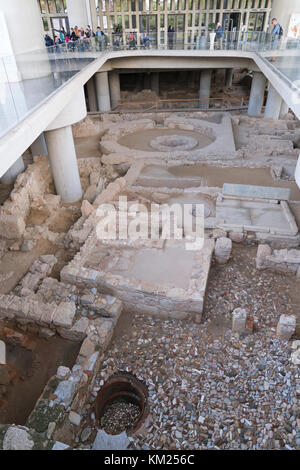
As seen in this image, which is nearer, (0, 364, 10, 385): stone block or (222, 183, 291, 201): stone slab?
(0, 364, 10, 385): stone block

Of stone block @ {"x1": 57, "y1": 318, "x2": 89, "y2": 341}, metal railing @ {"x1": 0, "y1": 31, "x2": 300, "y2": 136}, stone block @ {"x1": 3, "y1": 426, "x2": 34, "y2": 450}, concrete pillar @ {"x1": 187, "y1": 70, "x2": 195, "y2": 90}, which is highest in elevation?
metal railing @ {"x1": 0, "y1": 31, "x2": 300, "y2": 136}

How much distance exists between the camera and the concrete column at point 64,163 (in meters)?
8.75

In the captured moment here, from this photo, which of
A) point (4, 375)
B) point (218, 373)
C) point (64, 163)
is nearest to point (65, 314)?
point (4, 375)

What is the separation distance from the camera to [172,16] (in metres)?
20.3

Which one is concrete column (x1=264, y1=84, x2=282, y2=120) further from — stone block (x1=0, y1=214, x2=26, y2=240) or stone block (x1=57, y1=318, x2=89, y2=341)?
stone block (x1=57, y1=318, x2=89, y2=341)

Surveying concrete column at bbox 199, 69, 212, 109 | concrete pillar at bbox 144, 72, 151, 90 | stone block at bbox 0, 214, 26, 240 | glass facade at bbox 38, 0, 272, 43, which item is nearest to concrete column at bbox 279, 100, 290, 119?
concrete column at bbox 199, 69, 212, 109

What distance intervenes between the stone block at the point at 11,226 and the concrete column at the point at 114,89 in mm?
15542

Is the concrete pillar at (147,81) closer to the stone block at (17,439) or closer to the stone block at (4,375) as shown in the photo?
the stone block at (4,375)

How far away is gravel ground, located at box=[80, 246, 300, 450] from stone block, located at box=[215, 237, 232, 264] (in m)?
0.71

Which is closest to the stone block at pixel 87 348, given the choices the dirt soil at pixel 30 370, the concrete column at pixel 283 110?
the dirt soil at pixel 30 370

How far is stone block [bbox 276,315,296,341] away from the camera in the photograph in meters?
5.02

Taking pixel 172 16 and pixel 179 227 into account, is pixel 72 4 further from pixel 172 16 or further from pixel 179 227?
pixel 179 227

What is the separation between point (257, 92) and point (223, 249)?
514 inches

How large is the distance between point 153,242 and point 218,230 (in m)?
1.61
